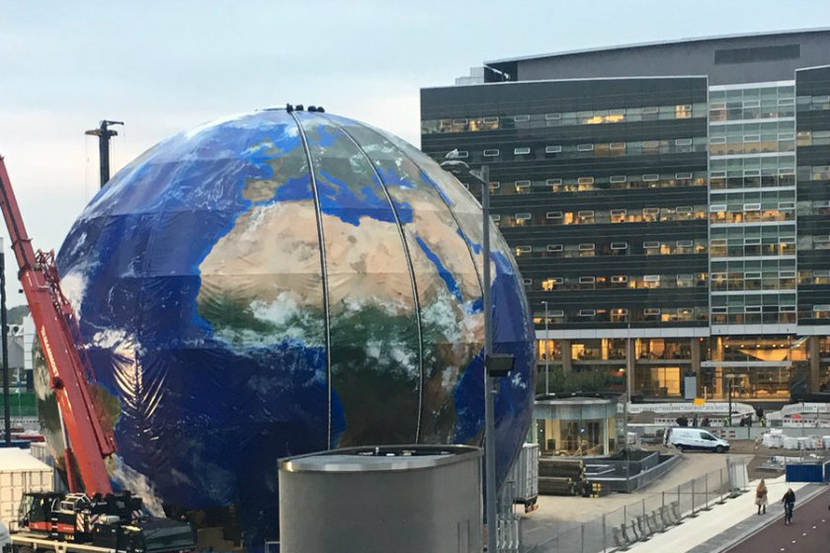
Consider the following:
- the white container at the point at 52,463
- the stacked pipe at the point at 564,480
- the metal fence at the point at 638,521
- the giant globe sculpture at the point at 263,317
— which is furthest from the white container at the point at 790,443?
the giant globe sculpture at the point at 263,317

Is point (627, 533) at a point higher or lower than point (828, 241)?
lower

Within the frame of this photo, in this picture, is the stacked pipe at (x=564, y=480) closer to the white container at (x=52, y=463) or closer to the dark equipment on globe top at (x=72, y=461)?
the white container at (x=52, y=463)

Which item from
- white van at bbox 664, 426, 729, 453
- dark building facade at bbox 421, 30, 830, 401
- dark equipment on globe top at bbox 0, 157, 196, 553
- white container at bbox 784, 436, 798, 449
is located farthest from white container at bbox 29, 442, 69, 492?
dark building facade at bbox 421, 30, 830, 401

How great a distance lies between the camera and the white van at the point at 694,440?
76.2 meters

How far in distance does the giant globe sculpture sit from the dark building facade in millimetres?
115977

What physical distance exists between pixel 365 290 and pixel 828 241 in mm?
124239

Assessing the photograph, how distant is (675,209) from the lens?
150 m

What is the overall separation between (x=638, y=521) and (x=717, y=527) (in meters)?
4.07

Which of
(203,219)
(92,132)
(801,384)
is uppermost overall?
(92,132)

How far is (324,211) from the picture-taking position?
32.0 meters

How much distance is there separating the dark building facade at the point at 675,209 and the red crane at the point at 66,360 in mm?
118027

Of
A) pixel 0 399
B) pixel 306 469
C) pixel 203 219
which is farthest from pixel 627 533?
pixel 0 399

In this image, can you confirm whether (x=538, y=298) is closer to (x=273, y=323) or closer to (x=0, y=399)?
(x=0, y=399)

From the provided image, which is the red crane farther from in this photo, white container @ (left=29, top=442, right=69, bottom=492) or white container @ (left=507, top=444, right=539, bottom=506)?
white container @ (left=507, top=444, right=539, bottom=506)
